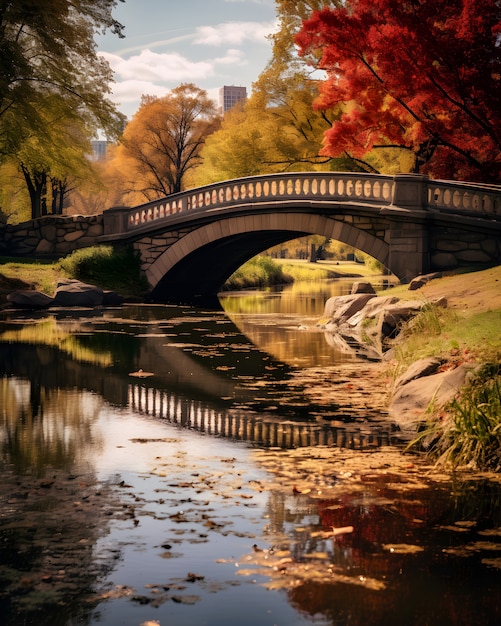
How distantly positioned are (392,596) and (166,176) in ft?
173

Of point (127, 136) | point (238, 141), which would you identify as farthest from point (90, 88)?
point (127, 136)

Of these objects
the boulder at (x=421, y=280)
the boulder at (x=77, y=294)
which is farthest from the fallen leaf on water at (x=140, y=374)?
the boulder at (x=77, y=294)

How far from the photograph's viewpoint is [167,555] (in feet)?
18.6

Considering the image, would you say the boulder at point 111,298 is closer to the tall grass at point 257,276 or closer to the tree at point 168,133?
the tall grass at point 257,276

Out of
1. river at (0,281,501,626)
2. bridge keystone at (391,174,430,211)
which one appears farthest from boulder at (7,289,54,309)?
river at (0,281,501,626)

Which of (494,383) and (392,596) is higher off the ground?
(494,383)

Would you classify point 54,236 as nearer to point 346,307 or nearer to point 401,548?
point 346,307

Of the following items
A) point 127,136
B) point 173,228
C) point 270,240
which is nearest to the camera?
point 173,228

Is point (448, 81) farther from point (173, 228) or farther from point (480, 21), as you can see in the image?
point (173, 228)

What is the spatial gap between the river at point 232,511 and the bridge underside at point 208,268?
645 inches

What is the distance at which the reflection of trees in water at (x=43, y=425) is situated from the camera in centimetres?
825

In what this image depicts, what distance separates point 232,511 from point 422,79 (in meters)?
19.6

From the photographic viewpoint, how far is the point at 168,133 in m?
55.3

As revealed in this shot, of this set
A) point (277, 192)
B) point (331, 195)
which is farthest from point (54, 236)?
point (331, 195)
